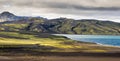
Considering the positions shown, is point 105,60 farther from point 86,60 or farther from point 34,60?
point 34,60

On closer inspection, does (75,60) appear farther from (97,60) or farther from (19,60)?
(19,60)

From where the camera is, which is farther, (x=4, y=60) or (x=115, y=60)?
(x=115, y=60)

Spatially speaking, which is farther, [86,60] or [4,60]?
[86,60]

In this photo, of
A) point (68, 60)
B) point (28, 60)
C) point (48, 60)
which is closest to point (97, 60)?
point (68, 60)

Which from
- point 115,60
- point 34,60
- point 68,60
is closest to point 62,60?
point 68,60

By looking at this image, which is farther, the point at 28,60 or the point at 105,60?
the point at 105,60

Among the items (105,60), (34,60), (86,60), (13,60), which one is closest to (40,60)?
(34,60)

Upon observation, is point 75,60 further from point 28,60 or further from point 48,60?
point 28,60
